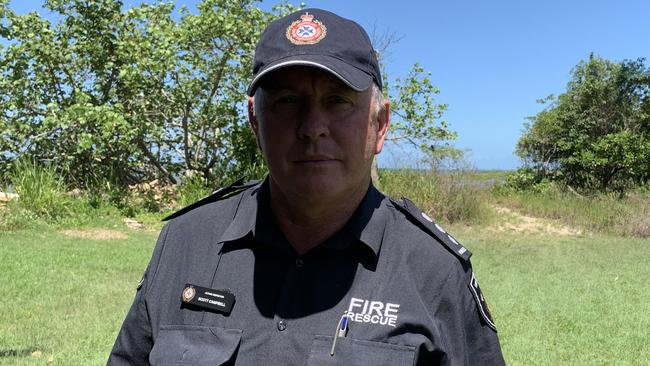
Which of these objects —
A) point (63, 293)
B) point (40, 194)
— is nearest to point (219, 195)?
point (63, 293)

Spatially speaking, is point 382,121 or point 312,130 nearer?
point 312,130

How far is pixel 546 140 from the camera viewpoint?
20938 mm

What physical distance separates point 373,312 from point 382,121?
18.8 inches

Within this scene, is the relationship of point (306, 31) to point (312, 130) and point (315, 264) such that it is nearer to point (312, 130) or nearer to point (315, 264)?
point (312, 130)

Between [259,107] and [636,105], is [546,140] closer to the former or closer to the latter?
[636,105]

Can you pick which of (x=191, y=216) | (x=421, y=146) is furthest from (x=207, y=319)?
(x=421, y=146)

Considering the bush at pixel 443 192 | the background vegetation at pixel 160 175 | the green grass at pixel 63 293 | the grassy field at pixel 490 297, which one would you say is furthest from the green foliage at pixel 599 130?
the green grass at pixel 63 293

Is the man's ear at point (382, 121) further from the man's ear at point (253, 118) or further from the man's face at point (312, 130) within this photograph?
the man's ear at point (253, 118)

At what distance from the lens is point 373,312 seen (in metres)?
1.37

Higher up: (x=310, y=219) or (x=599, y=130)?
(x=599, y=130)

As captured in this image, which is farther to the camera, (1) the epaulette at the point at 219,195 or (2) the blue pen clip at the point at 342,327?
(1) the epaulette at the point at 219,195

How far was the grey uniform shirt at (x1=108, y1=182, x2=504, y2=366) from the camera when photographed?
Result: 1.35 meters

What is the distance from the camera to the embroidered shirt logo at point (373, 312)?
1.36 metres

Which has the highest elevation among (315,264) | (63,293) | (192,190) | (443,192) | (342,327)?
(315,264)
